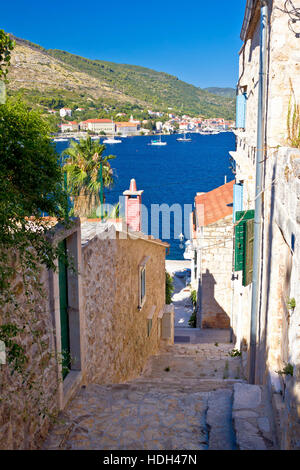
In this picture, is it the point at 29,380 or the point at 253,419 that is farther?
the point at 253,419

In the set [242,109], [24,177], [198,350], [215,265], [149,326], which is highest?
[242,109]

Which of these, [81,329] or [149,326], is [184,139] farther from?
[81,329]

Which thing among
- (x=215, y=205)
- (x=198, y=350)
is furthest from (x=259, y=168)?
(x=215, y=205)

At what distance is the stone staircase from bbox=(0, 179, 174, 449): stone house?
0.34m

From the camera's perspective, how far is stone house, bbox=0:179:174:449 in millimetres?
4363

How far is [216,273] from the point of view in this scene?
754 inches

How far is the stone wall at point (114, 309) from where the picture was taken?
748 centimetres

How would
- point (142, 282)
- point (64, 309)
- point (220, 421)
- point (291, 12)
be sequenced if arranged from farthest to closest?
point (142, 282) → point (291, 12) → point (64, 309) → point (220, 421)

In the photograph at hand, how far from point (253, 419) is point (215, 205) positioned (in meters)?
16.7

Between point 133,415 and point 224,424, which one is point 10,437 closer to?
point 133,415

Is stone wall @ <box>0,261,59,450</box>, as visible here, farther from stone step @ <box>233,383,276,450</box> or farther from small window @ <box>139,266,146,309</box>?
small window @ <box>139,266,146,309</box>

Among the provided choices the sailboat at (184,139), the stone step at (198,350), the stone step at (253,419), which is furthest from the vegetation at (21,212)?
the sailboat at (184,139)
